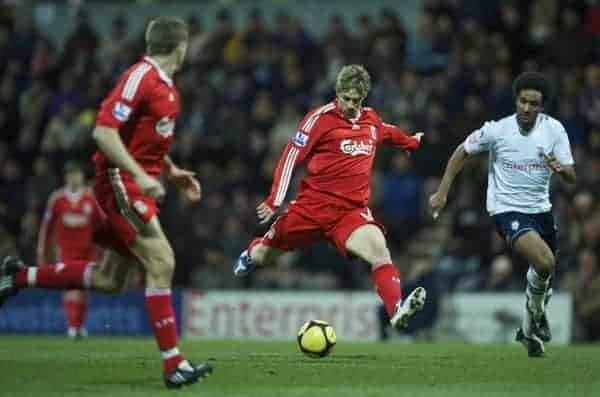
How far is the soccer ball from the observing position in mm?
10797

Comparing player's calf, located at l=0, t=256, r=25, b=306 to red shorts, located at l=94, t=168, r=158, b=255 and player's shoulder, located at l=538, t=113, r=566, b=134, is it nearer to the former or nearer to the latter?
red shorts, located at l=94, t=168, r=158, b=255

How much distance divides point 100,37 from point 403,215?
7370 millimetres

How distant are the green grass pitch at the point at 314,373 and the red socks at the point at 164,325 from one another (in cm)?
21

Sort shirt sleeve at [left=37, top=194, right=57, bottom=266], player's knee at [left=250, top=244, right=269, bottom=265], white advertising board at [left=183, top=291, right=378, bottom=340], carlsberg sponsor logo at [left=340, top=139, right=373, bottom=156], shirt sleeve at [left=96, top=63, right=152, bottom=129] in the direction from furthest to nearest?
1. white advertising board at [left=183, top=291, right=378, bottom=340]
2. shirt sleeve at [left=37, top=194, right=57, bottom=266]
3. player's knee at [left=250, top=244, right=269, bottom=265]
4. carlsberg sponsor logo at [left=340, top=139, right=373, bottom=156]
5. shirt sleeve at [left=96, top=63, right=152, bottom=129]

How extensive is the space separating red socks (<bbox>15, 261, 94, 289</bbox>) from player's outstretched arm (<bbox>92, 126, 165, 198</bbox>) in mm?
1497

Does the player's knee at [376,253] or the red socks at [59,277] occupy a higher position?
the player's knee at [376,253]

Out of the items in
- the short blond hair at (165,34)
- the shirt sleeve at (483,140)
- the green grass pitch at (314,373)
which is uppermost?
the short blond hair at (165,34)

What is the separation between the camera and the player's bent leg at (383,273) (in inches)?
405

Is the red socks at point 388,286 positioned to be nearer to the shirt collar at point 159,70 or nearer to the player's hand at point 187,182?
the player's hand at point 187,182

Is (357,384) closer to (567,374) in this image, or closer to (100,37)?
(567,374)

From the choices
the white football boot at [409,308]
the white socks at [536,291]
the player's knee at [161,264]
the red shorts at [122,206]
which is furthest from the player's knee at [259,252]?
the player's knee at [161,264]

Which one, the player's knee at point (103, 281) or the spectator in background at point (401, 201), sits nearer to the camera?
the player's knee at point (103, 281)

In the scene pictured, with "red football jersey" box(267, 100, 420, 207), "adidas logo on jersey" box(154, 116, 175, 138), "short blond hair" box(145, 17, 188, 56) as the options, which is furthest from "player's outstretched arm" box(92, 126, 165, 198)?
"red football jersey" box(267, 100, 420, 207)

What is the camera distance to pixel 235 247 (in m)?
18.9
